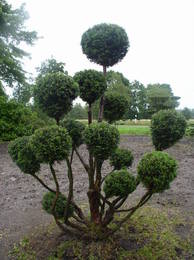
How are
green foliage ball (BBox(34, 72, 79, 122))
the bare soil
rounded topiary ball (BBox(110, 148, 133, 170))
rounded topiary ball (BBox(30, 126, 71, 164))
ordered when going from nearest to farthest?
rounded topiary ball (BBox(30, 126, 71, 164)) < green foliage ball (BBox(34, 72, 79, 122)) < rounded topiary ball (BBox(110, 148, 133, 170)) < the bare soil

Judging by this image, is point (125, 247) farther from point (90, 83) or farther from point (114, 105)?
point (90, 83)

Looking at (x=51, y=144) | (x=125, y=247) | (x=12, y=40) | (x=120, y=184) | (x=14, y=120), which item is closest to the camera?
(x=51, y=144)

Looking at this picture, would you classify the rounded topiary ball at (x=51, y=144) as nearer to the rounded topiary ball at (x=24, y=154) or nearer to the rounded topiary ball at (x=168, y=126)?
the rounded topiary ball at (x=24, y=154)

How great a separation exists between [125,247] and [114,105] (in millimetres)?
1560

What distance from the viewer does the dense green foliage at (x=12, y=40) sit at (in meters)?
9.51

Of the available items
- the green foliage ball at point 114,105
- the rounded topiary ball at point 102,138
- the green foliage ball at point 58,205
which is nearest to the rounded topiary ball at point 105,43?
the green foliage ball at point 114,105

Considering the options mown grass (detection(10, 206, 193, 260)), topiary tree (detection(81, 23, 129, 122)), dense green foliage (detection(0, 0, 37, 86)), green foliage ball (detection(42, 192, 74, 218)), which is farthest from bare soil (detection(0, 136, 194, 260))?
dense green foliage (detection(0, 0, 37, 86))

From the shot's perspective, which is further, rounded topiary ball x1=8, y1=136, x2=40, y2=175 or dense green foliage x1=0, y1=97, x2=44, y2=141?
dense green foliage x1=0, y1=97, x2=44, y2=141

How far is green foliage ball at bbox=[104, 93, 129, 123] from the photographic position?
8.19 ft

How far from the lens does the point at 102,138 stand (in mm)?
1782

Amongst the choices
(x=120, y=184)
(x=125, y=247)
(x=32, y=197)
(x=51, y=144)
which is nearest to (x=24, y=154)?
(x=51, y=144)

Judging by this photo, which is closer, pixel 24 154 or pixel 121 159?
pixel 24 154

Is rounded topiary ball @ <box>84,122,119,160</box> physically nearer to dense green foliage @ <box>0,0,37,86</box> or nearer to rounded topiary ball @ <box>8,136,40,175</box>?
rounded topiary ball @ <box>8,136,40,175</box>

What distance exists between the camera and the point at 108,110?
2555 millimetres
